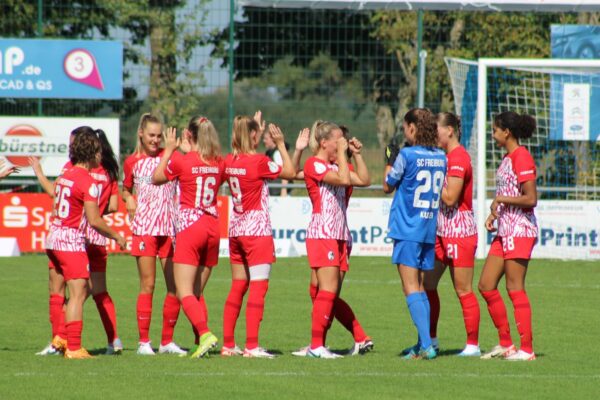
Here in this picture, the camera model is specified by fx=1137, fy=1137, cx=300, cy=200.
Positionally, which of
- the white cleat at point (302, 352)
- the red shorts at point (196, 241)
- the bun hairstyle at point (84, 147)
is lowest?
the white cleat at point (302, 352)

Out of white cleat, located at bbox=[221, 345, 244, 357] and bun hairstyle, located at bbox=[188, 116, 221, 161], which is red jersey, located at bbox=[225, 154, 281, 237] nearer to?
bun hairstyle, located at bbox=[188, 116, 221, 161]

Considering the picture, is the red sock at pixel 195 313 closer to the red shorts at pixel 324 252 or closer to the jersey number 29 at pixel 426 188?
the red shorts at pixel 324 252

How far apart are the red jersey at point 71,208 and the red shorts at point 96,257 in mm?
381

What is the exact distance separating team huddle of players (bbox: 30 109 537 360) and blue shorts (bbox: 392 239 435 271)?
0.01 metres

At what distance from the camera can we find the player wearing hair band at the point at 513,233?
9328mm

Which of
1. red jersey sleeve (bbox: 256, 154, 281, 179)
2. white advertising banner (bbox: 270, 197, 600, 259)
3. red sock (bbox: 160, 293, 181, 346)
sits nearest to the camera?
red jersey sleeve (bbox: 256, 154, 281, 179)

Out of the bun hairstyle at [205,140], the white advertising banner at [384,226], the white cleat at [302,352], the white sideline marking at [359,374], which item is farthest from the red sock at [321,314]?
the white advertising banner at [384,226]

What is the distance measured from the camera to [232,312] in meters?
9.59

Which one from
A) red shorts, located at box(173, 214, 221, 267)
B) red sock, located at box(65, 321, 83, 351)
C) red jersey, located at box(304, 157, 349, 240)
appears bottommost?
red sock, located at box(65, 321, 83, 351)

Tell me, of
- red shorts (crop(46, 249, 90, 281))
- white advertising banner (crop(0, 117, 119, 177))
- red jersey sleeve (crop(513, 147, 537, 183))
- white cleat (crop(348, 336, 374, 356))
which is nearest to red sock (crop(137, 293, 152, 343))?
red shorts (crop(46, 249, 90, 281))

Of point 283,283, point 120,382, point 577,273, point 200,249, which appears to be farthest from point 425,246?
point 577,273

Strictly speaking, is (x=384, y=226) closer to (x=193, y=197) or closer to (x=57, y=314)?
(x=57, y=314)

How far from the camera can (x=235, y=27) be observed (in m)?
21.9

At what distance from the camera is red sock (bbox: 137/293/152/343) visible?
9.80 meters
